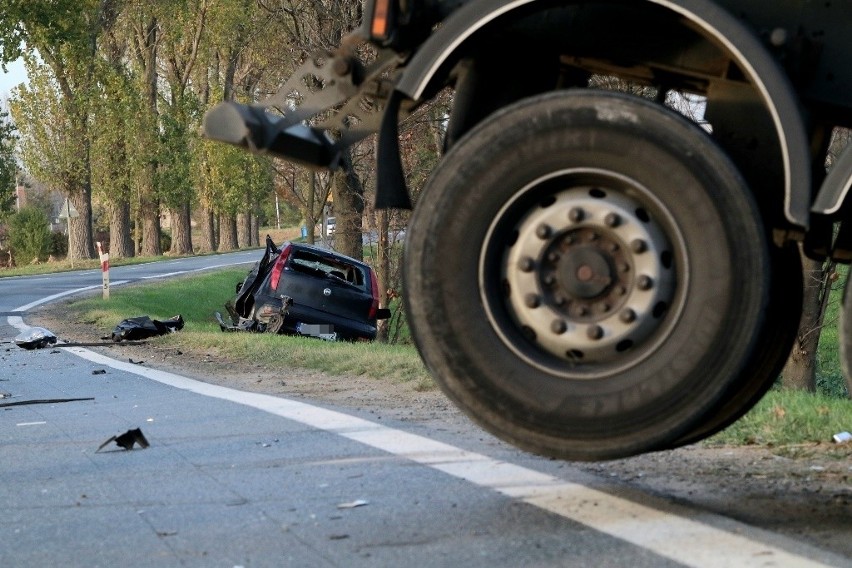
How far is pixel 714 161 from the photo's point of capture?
3.82 metres

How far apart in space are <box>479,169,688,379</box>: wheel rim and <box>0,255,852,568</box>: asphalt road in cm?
52

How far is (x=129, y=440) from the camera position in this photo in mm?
6324

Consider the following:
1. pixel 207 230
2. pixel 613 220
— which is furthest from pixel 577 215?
pixel 207 230

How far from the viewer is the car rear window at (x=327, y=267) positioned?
21531mm

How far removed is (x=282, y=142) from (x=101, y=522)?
131 cm

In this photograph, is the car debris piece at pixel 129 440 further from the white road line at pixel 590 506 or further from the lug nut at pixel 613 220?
the lug nut at pixel 613 220

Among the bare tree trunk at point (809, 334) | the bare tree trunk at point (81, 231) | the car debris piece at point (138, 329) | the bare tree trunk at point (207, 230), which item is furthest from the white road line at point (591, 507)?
the bare tree trunk at point (207, 230)

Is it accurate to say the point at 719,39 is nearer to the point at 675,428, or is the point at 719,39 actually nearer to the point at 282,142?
the point at 675,428

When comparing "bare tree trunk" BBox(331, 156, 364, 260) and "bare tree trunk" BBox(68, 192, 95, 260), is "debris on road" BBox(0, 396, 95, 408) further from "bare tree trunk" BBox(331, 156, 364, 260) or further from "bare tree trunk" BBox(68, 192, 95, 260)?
"bare tree trunk" BBox(68, 192, 95, 260)

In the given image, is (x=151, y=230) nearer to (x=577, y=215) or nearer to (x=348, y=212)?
(x=348, y=212)

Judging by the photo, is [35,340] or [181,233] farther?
[181,233]

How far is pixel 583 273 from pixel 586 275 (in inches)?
0.4

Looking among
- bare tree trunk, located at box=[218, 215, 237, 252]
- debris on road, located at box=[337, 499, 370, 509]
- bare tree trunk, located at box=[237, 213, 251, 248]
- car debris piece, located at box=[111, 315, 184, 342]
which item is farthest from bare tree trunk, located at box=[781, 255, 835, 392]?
bare tree trunk, located at box=[237, 213, 251, 248]

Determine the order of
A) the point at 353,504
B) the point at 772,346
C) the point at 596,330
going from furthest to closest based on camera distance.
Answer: the point at 353,504 → the point at 772,346 → the point at 596,330
